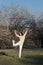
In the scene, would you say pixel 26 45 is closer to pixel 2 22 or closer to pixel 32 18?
pixel 32 18

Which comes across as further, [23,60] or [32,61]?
[23,60]

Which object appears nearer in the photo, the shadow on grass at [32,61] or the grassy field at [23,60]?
the shadow on grass at [32,61]

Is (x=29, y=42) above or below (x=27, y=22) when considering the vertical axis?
below

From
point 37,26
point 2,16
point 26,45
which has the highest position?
point 2,16

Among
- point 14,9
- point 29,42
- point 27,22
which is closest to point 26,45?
point 29,42

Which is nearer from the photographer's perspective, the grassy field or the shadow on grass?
the shadow on grass

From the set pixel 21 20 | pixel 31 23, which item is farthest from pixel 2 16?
pixel 31 23

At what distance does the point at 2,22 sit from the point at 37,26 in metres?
19.4

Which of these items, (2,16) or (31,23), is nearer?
(2,16)

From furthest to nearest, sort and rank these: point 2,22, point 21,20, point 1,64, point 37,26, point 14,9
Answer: point 37,26, point 21,20, point 14,9, point 2,22, point 1,64

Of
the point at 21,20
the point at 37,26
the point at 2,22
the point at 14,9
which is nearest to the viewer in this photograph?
the point at 2,22

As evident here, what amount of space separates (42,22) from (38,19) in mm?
1341

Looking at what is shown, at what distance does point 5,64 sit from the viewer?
607 inches

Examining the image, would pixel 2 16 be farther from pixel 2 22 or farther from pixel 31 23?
pixel 31 23
